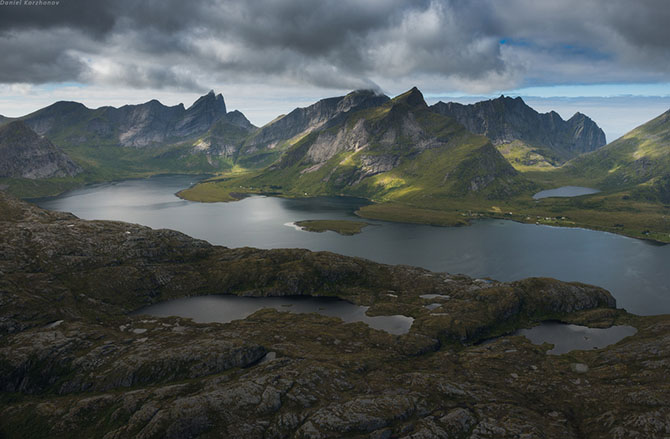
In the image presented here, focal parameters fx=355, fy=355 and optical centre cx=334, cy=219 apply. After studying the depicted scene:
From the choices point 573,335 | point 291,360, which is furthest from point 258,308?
point 573,335

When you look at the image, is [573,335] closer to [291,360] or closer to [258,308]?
[291,360]

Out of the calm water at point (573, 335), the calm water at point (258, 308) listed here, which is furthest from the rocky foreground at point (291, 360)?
the calm water at point (258, 308)

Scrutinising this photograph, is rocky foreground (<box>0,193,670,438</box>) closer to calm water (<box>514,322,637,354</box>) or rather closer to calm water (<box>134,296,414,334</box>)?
calm water (<box>514,322,637,354</box>)

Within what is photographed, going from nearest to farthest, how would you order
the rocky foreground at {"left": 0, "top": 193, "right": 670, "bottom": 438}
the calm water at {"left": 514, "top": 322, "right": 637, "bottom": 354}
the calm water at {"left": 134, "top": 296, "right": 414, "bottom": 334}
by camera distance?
the rocky foreground at {"left": 0, "top": 193, "right": 670, "bottom": 438} < the calm water at {"left": 514, "top": 322, "right": 637, "bottom": 354} < the calm water at {"left": 134, "top": 296, "right": 414, "bottom": 334}

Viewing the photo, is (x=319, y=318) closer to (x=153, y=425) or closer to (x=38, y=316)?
(x=153, y=425)

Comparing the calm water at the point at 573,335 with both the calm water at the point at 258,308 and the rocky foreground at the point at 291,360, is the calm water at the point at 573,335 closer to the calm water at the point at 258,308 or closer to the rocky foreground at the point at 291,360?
the rocky foreground at the point at 291,360


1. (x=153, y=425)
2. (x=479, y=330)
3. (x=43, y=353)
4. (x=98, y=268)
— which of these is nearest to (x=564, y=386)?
(x=479, y=330)

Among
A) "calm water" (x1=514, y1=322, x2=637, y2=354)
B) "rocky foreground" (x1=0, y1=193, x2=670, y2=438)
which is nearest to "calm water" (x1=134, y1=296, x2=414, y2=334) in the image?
"rocky foreground" (x1=0, y1=193, x2=670, y2=438)
